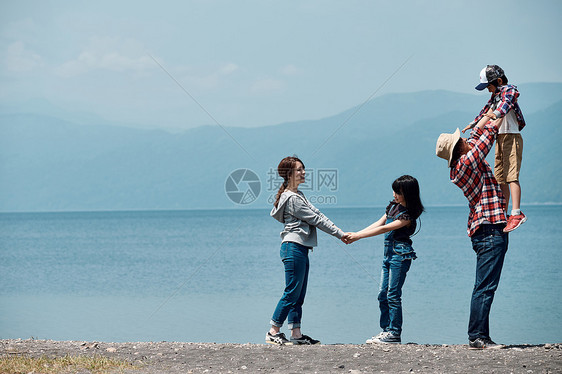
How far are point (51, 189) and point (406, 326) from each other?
168214mm

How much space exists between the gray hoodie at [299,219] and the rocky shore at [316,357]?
40.7 inches

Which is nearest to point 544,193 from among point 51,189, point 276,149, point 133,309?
point 276,149

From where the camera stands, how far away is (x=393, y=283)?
6.26m

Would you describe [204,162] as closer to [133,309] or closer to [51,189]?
[51,189]

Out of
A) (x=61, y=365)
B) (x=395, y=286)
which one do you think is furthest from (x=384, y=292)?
(x=61, y=365)

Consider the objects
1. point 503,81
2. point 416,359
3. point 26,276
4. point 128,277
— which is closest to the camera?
point 416,359

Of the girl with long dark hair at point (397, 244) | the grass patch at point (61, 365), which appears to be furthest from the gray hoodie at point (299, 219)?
the grass patch at point (61, 365)

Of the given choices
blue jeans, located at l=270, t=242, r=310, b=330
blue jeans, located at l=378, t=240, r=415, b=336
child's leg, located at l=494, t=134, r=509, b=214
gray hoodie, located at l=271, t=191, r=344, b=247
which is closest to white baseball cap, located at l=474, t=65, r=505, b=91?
child's leg, located at l=494, t=134, r=509, b=214

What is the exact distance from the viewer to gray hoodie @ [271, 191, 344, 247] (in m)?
6.29

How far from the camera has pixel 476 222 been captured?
19.3 feet

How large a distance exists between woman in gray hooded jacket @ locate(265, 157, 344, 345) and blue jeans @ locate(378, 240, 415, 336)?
56cm

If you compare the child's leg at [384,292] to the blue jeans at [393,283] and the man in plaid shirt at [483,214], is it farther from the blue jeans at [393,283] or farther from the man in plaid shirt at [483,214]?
the man in plaid shirt at [483,214]

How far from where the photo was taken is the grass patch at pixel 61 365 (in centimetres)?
525

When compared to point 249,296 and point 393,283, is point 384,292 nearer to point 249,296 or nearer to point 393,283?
point 393,283
